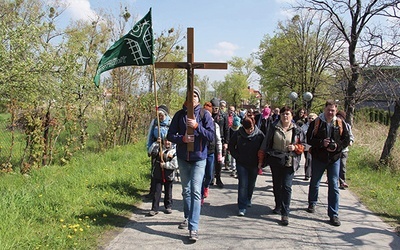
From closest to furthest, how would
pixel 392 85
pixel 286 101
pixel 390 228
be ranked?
pixel 390 228
pixel 392 85
pixel 286 101

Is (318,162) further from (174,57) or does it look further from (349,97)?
(174,57)

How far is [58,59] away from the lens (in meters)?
8.27

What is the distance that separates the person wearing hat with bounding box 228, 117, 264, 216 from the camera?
5.87 m

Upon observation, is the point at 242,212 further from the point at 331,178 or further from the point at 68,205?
the point at 68,205

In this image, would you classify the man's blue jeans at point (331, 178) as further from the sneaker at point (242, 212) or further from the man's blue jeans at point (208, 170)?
the man's blue jeans at point (208, 170)

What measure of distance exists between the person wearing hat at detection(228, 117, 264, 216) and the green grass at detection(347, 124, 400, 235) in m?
2.25

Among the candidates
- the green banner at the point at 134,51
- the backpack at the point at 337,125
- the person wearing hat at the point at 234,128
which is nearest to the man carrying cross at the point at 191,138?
the green banner at the point at 134,51

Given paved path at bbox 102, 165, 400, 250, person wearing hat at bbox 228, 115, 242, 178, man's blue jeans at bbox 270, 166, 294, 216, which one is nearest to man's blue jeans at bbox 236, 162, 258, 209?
paved path at bbox 102, 165, 400, 250

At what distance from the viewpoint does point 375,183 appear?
8.47 metres

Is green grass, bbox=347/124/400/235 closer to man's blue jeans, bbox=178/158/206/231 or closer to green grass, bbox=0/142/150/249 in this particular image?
man's blue jeans, bbox=178/158/206/231

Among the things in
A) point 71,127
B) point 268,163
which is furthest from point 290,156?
point 71,127

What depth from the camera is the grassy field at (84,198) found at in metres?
4.40

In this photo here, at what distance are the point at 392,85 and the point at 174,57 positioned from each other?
1627 centimetres

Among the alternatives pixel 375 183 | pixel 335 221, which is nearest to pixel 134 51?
pixel 335 221
